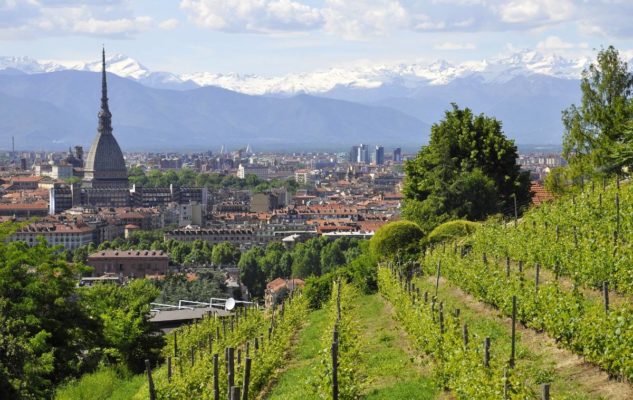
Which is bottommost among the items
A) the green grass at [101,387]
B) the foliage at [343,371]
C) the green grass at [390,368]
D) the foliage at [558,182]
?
the green grass at [101,387]

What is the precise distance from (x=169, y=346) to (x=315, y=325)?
350 cm

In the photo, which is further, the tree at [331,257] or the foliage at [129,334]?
the tree at [331,257]

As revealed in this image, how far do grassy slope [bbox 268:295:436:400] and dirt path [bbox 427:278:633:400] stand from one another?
1361mm

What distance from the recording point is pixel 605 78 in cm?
3297

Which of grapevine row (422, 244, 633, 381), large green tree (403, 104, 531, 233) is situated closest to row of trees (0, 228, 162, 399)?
grapevine row (422, 244, 633, 381)

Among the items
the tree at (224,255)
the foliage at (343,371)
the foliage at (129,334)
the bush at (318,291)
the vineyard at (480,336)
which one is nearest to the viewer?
the vineyard at (480,336)

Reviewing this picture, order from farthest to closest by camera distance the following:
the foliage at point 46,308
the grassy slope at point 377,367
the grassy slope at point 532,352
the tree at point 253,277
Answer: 1. the tree at point 253,277
2. the foliage at point 46,308
3. the grassy slope at point 377,367
4. the grassy slope at point 532,352

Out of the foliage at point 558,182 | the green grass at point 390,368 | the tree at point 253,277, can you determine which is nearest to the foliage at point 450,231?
the foliage at point 558,182

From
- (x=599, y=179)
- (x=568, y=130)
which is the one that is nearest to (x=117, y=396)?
(x=599, y=179)

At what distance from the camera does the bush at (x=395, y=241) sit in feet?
93.4

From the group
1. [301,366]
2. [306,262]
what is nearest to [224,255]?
[306,262]

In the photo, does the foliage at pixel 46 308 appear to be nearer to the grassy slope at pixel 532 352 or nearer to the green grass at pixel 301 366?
the green grass at pixel 301 366

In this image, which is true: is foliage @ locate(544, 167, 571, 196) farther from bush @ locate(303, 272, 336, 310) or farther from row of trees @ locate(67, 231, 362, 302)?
row of trees @ locate(67, 231, 362, 302)

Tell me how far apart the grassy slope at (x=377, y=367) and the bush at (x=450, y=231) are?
7.05 meters
